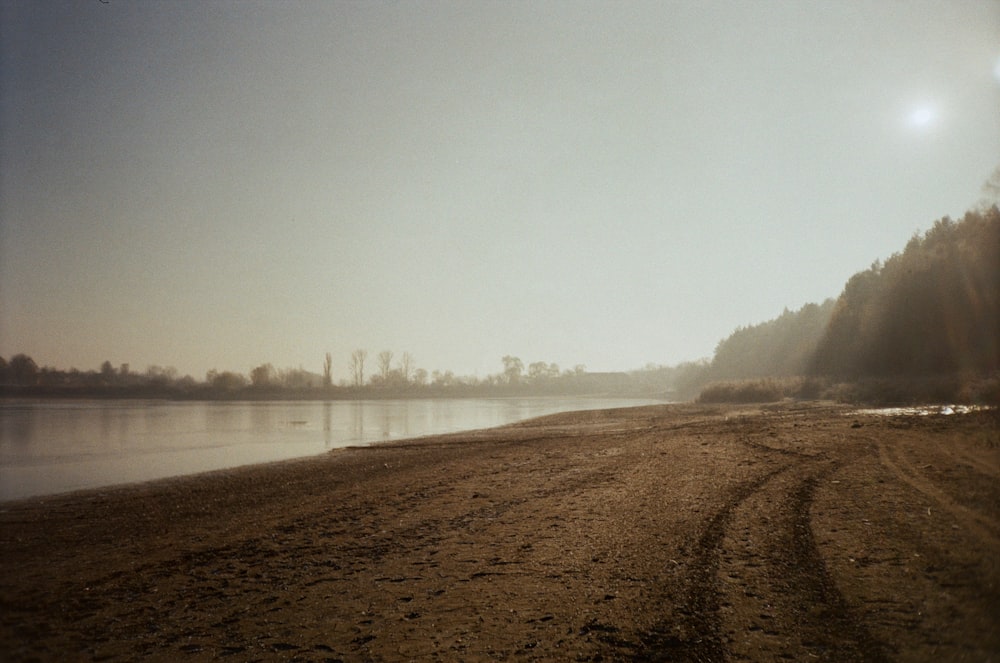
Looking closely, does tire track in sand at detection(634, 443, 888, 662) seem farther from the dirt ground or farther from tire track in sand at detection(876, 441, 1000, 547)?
tire track in sand at detection(876, 441, 1000, 547)

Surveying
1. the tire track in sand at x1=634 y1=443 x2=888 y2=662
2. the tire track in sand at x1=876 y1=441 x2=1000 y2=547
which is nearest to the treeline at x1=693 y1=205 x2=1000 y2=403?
the tire track in sand at x1=876 y1=441 x2=1000 y2=547

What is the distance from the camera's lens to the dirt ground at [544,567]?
14.5 feet

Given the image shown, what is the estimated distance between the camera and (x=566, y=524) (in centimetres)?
834

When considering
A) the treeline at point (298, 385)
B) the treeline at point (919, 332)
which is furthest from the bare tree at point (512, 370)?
the treeline at point (919, 332)

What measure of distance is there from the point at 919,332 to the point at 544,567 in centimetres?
3736

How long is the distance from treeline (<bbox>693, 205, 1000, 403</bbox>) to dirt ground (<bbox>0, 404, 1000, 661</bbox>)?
6.24m

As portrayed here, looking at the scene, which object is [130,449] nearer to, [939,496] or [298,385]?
[939,496]

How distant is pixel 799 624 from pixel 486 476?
9.23 m

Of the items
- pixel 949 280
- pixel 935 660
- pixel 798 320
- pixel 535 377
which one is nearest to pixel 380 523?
pixel 935 660

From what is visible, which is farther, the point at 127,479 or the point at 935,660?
the point at 127,479

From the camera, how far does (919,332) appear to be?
1315 inches

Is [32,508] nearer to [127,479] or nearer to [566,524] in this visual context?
[127,479]

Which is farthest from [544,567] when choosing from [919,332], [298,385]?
[298,385]

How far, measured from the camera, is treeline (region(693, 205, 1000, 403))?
16.6 meters
